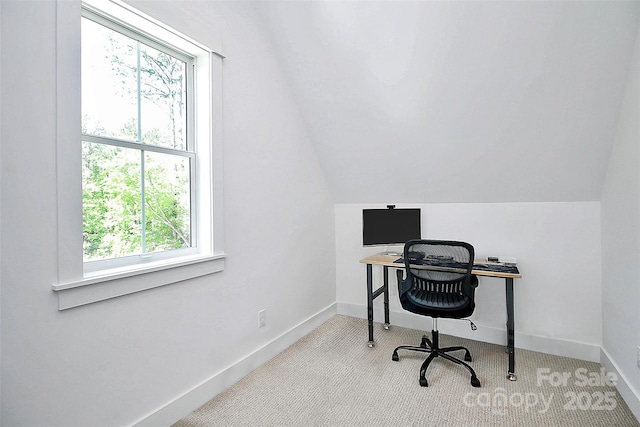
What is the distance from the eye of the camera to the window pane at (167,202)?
6.30ft

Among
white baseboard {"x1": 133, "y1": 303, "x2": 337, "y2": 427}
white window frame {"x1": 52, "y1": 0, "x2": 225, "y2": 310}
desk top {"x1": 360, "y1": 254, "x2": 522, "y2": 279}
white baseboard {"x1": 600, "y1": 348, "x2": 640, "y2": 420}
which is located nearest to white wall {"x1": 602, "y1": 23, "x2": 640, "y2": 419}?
white baseboard {"x1": 600, "y1": 348, "x2": 640, "y2": 420}

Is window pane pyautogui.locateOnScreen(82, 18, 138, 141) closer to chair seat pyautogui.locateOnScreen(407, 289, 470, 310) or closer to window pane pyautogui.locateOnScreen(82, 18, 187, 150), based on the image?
window pane pyautogui.locateOnScreen(82, 18, 187, 150)

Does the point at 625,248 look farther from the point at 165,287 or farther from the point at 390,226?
the point at 165,287

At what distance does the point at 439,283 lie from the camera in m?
2.41

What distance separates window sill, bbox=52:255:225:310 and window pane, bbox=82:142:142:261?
0.55ft

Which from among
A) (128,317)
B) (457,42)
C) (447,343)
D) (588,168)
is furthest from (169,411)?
(588,168)

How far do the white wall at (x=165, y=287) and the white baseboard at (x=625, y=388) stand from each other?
2.35 m

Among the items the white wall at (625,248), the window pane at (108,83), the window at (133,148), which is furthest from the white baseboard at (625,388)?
the window pane at (108,83)

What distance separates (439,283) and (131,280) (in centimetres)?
201

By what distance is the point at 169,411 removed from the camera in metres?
1.86

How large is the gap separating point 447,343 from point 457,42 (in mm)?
2477

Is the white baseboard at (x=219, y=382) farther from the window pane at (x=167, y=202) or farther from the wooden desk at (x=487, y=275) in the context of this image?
the window pane at (x=167, y=202)

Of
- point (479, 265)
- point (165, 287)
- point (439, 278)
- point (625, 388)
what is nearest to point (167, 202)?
point (165, 287)

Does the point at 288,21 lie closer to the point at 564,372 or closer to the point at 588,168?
the point at 588,168
